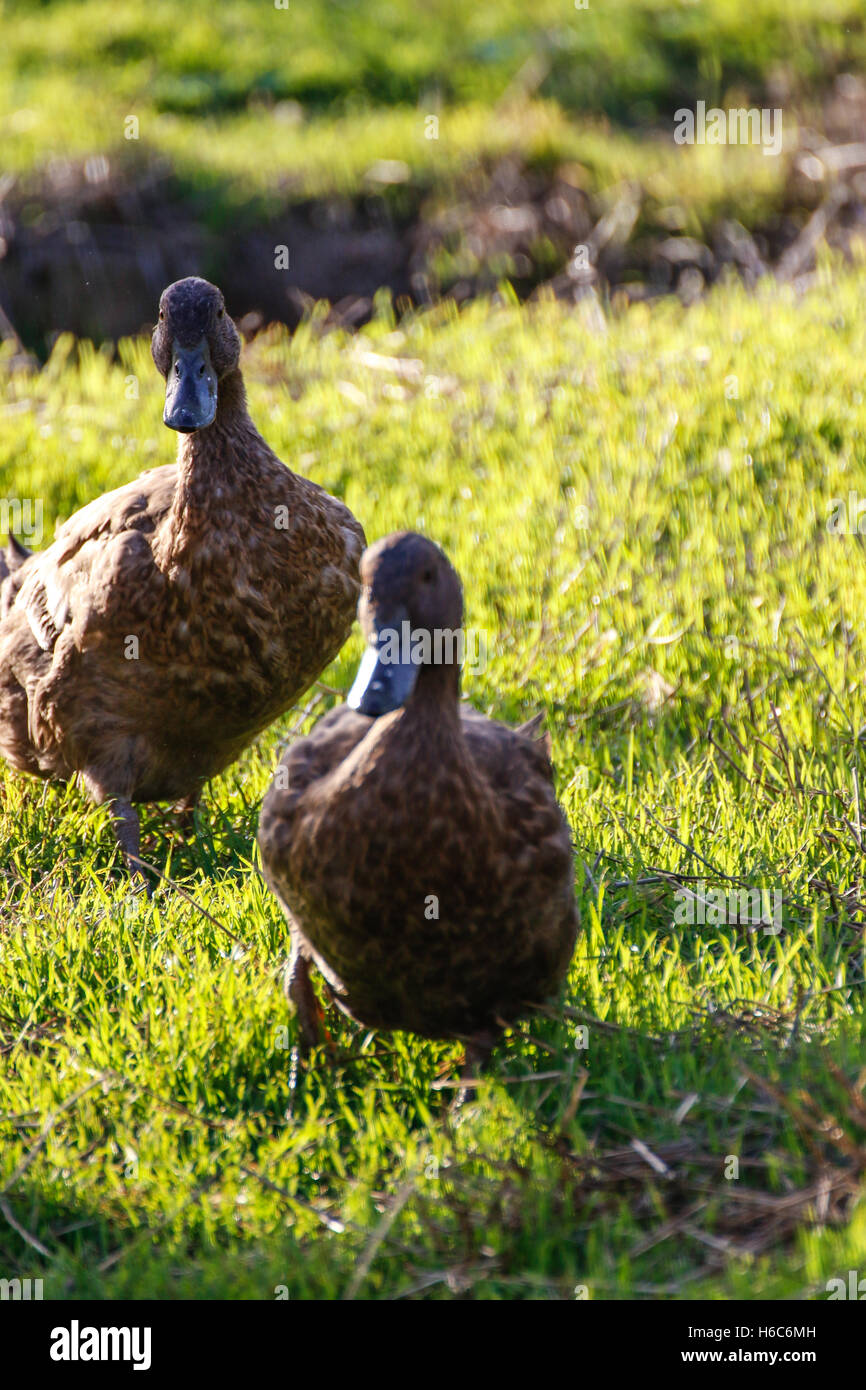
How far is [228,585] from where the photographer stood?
4.09m

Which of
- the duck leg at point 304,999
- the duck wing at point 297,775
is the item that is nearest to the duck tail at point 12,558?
the duck wing at point 297,775

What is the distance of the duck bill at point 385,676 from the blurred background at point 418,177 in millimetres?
6096

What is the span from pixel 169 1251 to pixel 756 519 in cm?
388

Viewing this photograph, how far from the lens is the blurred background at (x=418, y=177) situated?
29.9 feet

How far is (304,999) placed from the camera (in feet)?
11.1

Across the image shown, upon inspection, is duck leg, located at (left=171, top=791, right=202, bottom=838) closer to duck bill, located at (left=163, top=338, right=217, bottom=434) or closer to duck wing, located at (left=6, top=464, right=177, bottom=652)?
duck wing, located at (left=6, top=464, right=177, bottom=652)

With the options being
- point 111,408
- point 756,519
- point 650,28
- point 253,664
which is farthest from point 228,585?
point 650,28

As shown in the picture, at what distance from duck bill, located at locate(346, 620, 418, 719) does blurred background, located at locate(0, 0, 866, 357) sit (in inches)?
240

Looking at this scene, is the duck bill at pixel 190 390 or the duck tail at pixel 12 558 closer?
the duck bill at pixel 190 390

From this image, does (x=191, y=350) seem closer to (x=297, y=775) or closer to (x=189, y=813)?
(x=297, y=775)

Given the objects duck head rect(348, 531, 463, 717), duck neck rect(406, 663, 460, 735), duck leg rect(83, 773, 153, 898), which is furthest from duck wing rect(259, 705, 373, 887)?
duck leg rect(83, 773, 153, 898)

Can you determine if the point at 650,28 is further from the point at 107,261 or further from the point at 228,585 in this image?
the point at 228,585

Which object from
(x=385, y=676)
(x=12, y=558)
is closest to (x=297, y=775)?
(x=385, y=676)

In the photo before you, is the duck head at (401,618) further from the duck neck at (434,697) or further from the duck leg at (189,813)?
the duck leg at (189,813)
